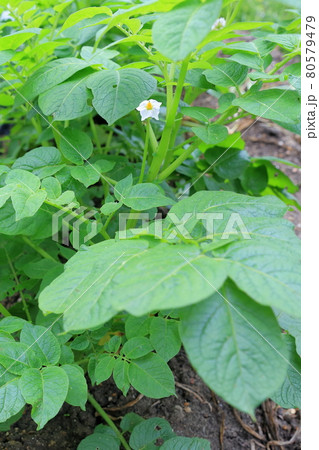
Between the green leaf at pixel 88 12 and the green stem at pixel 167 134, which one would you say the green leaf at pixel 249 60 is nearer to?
the green stem at pixel 167 134

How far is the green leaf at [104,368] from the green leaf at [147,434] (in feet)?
0.70

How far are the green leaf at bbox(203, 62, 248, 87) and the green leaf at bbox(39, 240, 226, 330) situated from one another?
0.54 m

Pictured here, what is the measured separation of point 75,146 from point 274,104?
0.51m

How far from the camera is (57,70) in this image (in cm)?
112

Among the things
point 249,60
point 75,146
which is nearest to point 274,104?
point 249,60

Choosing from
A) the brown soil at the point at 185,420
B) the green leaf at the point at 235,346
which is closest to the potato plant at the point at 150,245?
the green leaf at the point at 235,346

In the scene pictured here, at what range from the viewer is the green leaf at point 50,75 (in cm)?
110

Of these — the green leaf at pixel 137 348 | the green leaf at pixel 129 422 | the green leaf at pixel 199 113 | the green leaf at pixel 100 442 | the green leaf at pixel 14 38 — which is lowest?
the green leaf at pixel 129 422

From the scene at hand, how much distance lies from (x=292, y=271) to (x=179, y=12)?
1.41 ft

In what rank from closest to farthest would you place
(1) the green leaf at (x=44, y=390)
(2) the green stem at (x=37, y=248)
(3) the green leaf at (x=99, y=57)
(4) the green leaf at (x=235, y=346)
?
(4) the green leaf at (x=235, y=346) < (1) the green leaf at (x=44, y=390) < (3) the green leaf at (x=99, y=57) < (2) the green stem at (x=37, y=248)
